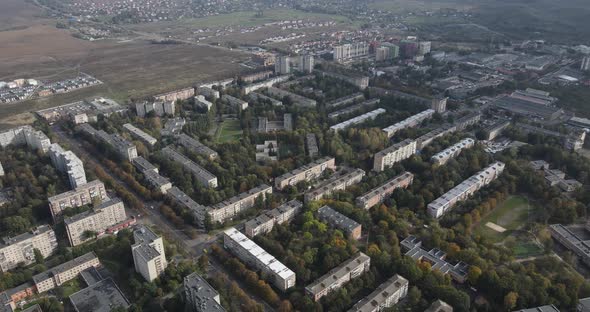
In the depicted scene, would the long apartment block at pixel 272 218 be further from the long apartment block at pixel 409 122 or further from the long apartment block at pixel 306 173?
the long apartment block at pixel 409 122

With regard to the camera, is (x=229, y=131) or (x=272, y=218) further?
(x=229, y=131)

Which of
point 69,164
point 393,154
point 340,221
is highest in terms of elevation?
point 69,164

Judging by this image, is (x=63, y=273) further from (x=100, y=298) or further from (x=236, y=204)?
(x=236, y=204)

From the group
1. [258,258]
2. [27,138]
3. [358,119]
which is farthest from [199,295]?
[27,138]

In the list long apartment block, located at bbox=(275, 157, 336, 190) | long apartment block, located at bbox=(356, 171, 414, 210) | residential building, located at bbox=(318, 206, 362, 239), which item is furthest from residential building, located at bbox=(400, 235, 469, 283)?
long apartment block, located at bbox=(275, 157, 336, 190)

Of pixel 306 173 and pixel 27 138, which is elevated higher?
pixel 27 138

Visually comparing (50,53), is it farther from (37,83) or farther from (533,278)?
(533,278)
